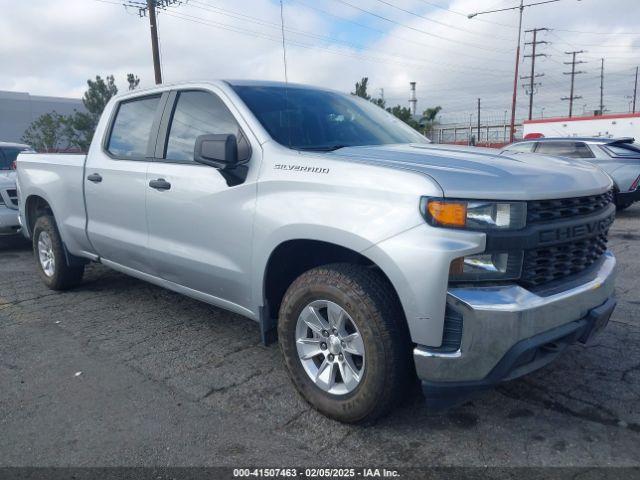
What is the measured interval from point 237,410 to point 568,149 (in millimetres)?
10445

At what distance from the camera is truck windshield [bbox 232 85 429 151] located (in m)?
3.51

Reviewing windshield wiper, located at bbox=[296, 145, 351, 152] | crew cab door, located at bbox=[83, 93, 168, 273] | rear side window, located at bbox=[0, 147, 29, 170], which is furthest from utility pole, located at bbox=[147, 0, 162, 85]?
windshield wiper, located at bbox=[296, 145, 351, 152]

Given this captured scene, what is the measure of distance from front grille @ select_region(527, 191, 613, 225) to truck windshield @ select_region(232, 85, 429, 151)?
1.30 m

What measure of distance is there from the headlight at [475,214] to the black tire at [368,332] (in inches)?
18.7

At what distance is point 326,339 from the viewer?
9.78ft

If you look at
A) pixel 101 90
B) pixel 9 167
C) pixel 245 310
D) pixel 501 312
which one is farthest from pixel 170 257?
pixel 101 90

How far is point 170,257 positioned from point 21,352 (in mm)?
1385

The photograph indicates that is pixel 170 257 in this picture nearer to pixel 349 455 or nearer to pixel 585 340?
pixel 349 455

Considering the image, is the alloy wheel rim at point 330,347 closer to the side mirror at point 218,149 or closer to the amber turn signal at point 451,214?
the amber turn signal at point 451,214

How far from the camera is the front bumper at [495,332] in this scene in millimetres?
2434

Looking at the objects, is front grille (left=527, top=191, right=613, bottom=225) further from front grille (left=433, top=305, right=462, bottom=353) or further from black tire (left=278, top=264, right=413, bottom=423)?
black tire (left=278, top=264, right=413, bottom=423)

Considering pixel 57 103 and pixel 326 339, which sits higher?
pixel 57 103

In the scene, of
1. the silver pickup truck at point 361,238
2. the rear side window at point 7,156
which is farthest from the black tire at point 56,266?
the rear side window at point 7,156

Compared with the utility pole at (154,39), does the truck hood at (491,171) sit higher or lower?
lower
